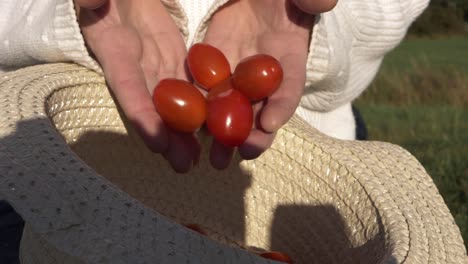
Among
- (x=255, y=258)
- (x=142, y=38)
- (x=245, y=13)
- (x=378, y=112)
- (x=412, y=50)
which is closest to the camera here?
(x=255, y=258)

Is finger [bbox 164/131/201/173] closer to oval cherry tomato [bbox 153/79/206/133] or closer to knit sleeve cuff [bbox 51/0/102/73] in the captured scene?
oval cherry tomato [bbox 153/79/206/133]

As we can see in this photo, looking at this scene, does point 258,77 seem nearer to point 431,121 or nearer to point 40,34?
point 40,34

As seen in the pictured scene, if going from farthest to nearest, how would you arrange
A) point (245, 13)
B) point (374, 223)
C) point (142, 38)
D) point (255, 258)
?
point (245, 13)
point (142, 38)
point (374, 223)
point (255, 258)

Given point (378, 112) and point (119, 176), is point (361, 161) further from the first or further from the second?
point (378, 112)

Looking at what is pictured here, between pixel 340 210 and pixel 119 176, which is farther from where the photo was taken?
pixel 119 176

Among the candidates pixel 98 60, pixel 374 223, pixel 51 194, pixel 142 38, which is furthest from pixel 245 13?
pixel 51 194

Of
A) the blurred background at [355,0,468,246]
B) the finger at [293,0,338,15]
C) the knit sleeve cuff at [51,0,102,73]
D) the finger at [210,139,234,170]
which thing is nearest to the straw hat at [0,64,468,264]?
the knit sleeve cuff at [51,0,102,73]

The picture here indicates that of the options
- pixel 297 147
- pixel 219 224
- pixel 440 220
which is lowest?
pixel 219 224
